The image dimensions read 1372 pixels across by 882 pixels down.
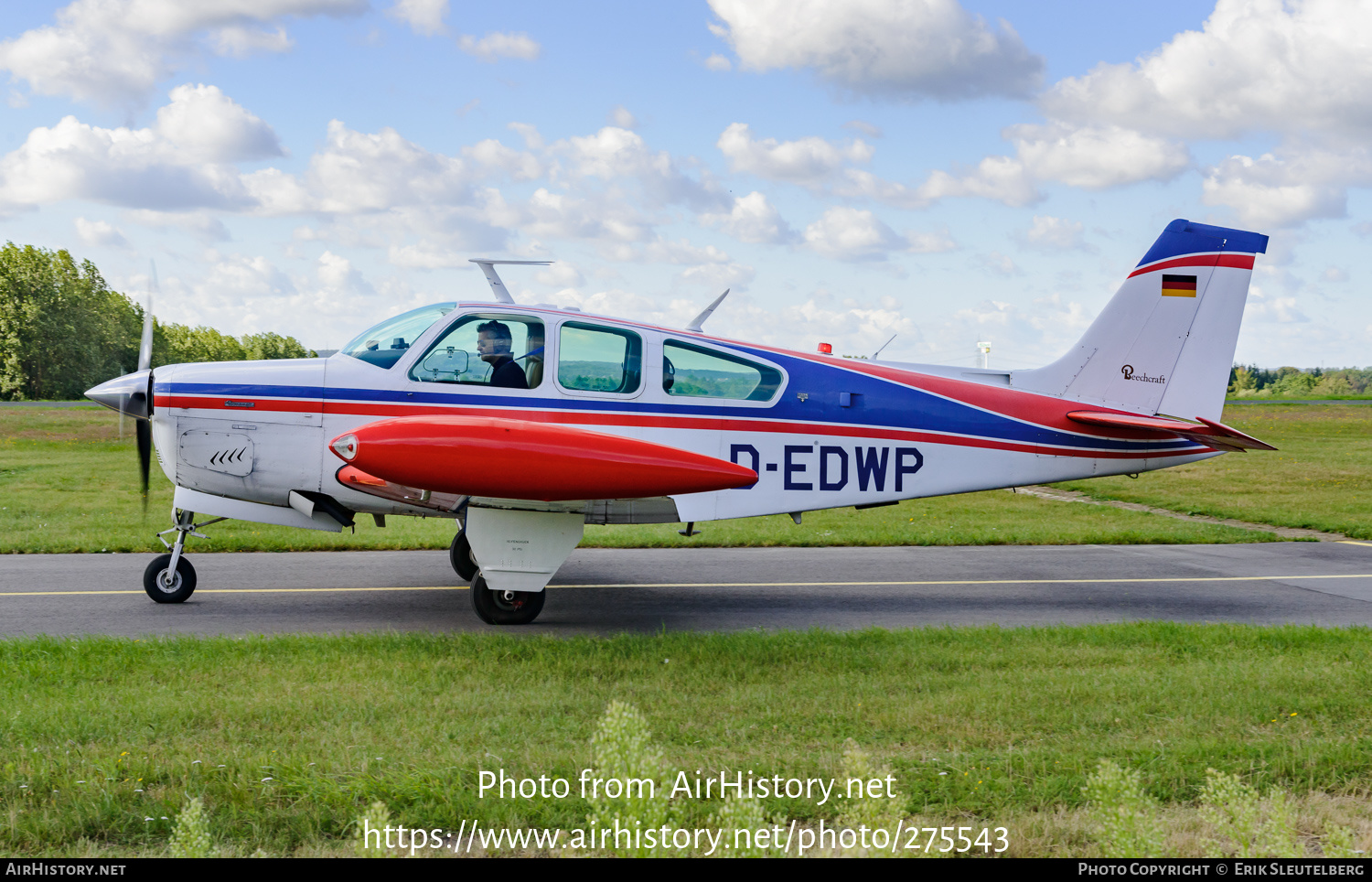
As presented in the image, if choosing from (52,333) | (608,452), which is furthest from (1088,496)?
(52,333)

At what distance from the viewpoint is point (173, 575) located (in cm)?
838

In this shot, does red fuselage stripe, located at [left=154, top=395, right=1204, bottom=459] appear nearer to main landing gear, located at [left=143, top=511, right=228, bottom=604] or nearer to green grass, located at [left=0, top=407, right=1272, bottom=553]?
main landing gear, located at [left=143, top=511, right=228, bottom=604]

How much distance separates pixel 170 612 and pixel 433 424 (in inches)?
124

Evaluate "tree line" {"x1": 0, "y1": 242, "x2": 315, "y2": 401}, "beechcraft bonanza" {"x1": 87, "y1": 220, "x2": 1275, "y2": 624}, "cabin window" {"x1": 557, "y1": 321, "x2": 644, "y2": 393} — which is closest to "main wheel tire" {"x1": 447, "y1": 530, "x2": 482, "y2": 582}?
"beechcraft bonanza" {"x1": 87, "y1": 220, "x2": 1275, "y2": 624}

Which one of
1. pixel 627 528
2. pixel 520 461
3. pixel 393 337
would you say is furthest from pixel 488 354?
pixel 627 528

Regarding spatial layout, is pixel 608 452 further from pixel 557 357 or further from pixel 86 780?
pixel 86 780

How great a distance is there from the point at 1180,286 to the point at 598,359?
20.2 feet

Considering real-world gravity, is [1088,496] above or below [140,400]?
below

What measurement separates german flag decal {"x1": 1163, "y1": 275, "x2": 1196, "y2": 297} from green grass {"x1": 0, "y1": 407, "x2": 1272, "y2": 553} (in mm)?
4477

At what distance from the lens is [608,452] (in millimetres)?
7145

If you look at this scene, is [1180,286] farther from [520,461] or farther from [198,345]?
[198,345]

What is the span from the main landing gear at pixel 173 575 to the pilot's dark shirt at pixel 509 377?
284 cm

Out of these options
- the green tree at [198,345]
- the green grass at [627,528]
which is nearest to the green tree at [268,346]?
the green tree at [198,345]

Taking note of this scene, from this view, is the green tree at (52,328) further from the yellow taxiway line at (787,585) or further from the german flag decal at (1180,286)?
the german flag decal at (1180,286)
